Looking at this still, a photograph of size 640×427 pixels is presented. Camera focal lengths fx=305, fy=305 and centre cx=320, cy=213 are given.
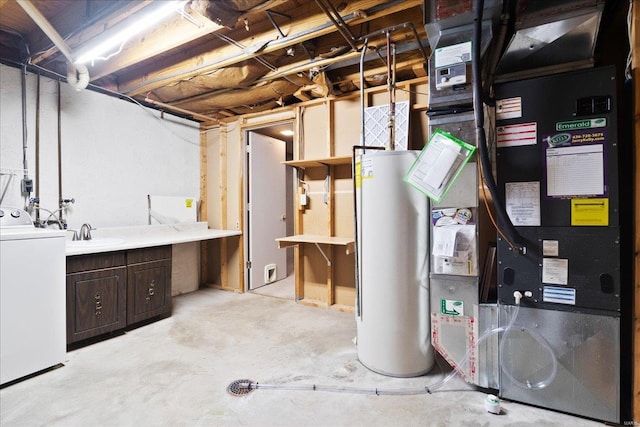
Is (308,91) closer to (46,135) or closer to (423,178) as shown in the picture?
(423,178)

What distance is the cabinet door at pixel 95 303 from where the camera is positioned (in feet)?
7.85

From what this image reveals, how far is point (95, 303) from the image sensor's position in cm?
253

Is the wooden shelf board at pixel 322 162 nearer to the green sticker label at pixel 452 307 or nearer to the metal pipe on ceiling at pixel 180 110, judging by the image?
the metal pipe on ceiling at pixel 180 110

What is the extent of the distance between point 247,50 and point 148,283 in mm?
2315

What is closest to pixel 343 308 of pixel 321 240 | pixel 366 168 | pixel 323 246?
pixel 323 246

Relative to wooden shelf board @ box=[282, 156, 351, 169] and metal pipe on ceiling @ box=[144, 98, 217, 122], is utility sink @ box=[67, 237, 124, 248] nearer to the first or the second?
metal pipe on ceiling @ box=[144, 98, 217, 122]

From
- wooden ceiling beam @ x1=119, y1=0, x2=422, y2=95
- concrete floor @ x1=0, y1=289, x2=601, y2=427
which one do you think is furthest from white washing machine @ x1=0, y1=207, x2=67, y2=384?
wooden ceiling beam @ x1=119, y1=0, x2=422, y2=95

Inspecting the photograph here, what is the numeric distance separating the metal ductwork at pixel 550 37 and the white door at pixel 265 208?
303cm

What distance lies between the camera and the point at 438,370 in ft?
6.97

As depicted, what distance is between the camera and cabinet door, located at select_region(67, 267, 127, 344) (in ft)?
7.85

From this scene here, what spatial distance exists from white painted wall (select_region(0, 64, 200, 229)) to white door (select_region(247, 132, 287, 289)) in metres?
0.91

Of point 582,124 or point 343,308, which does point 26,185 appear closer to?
point 343,308

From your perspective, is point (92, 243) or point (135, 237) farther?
point (135, 237)

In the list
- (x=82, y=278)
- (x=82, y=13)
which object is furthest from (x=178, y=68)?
(x=82, y=278)
